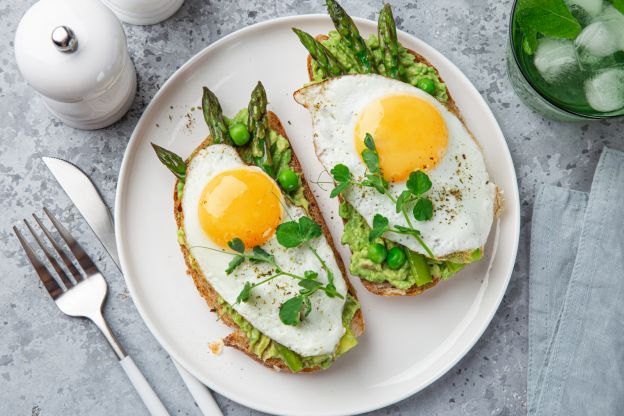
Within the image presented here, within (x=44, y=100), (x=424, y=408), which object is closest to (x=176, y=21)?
(x=44, y=100)

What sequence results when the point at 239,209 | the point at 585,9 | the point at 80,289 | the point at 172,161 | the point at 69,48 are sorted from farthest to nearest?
the point at 80,289 → the point at 172,161 → the point at 585,9 → the point at 239,209 → the point at 69,48

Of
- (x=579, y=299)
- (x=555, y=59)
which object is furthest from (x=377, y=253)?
(x=555, y=59)

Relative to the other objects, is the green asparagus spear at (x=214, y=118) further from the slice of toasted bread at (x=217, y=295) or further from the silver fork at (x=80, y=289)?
the silver fork at (x=80, y=289)

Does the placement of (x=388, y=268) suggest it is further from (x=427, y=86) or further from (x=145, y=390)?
(x=145, y=390)

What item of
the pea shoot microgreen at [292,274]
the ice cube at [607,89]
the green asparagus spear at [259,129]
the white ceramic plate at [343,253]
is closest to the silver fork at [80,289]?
the white ceramic plate at [343,253]

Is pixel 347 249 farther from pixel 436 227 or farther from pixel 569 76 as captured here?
pixel 569 76

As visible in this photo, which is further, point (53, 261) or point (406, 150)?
point (53, 261)
